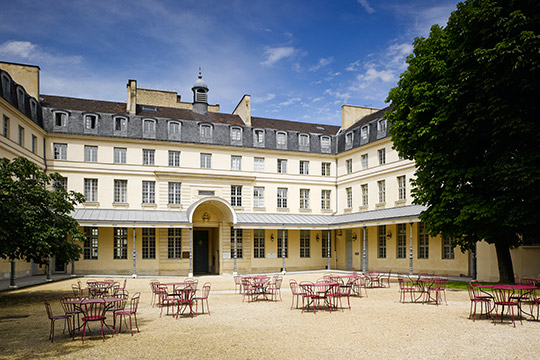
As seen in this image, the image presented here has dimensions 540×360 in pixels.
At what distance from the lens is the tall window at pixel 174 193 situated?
29.2 metres

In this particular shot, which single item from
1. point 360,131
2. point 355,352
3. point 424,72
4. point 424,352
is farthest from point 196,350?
point 360,131

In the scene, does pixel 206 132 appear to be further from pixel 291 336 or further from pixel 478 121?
pixel 291 336

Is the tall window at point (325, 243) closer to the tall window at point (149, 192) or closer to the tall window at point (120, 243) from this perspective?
the tall window at point (149, 192)

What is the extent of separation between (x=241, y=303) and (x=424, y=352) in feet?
25.0

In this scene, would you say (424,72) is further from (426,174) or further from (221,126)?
(221,126)

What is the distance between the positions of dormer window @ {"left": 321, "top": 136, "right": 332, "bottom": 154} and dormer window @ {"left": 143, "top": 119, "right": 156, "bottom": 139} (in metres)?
12.0

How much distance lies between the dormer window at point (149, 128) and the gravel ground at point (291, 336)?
16.9 m

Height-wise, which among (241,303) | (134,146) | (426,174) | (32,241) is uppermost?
(134,146)

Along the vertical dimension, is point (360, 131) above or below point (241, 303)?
above

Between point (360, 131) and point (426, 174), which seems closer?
point (426, 174)

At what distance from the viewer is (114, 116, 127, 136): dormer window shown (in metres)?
28.7

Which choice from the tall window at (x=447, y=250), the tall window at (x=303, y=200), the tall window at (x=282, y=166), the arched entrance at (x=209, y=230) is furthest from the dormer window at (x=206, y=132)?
the tall window at (x=447, y=250)

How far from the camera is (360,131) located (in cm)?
3097

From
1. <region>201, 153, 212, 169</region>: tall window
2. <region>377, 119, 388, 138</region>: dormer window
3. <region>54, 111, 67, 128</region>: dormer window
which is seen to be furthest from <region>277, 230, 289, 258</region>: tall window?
<region>54, 111, 67, 128</region>: dormer window
